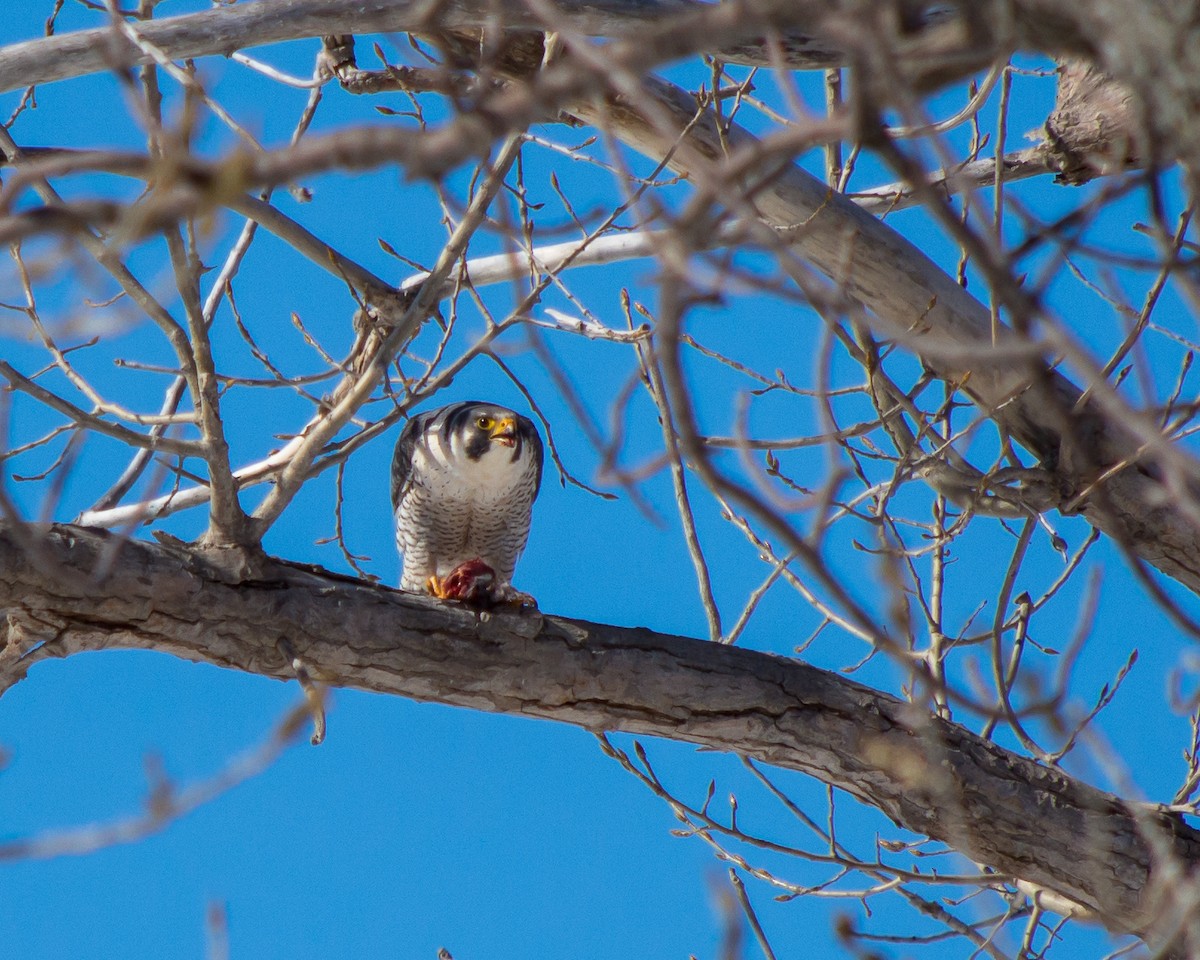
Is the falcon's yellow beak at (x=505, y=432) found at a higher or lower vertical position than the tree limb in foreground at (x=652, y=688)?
higher

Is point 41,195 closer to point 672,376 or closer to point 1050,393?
point 672,376

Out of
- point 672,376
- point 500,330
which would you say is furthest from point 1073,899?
point 672,376

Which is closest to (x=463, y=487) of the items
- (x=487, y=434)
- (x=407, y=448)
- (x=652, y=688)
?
(x=487, y=434)

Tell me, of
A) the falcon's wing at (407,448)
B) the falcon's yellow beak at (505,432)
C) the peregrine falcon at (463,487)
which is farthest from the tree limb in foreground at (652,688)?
the falcon's wing at (407,448)

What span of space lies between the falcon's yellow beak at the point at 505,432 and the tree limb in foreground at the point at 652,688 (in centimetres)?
188

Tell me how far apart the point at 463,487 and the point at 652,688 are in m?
2.10

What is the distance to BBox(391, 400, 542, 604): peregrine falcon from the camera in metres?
5.05

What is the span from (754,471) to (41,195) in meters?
1.54

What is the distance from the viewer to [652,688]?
3158mm

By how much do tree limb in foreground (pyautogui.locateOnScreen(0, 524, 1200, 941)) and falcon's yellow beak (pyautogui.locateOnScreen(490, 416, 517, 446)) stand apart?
1.88 meters

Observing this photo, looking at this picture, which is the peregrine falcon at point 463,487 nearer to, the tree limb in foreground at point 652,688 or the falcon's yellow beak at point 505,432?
the falcon's yellow beak at point 505,432

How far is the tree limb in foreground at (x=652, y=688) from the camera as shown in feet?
9.10

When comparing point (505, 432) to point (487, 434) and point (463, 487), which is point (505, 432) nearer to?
point (487, 434)

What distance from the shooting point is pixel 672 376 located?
1.03 meters
